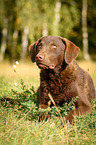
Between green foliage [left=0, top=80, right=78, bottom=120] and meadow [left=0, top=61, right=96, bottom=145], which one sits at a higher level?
green foliage [left=0, top=80, right=78, bottom=120]

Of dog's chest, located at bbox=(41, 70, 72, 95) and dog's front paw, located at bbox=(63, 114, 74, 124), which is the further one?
dog's chest, located at bbox=(41, 70, 72, 95)

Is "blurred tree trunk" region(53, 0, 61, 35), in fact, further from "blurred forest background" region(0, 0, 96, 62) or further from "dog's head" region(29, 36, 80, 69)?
"dog's head" region(29, 36, 80, 69)

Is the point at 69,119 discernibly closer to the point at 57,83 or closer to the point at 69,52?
the point at 57,83

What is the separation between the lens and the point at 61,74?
3514 millimetres

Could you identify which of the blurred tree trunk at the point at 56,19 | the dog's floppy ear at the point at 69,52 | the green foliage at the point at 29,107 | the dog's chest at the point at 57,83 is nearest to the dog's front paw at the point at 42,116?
the green foliage at the point at 29,107

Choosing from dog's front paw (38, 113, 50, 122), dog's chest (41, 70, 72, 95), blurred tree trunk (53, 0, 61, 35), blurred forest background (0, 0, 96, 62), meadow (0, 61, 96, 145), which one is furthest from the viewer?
blurred tree trunk (53, 0, 61, 35)

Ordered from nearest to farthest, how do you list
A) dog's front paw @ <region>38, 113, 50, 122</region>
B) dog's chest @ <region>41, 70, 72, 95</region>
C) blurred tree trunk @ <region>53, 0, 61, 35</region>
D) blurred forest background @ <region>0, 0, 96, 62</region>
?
dog's front paw @ <region>38, 113, 50, 122</region>
dog's chest @ <region>41, 70, 72, 95</region>
blurred forest background @ <region>0, 0, 96, 62</region>
blurred tree trunk @ <region>53, 0, 61, 35</region>

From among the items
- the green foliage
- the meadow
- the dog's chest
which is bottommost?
the meadow

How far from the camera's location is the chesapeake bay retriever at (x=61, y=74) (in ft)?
10.8

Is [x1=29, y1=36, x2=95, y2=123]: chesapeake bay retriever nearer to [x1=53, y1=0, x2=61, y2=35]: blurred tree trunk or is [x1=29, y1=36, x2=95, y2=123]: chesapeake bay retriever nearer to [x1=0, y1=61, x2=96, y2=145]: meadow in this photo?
Result: [x1=0, y1=61, x2=96, y2=145]: meadow

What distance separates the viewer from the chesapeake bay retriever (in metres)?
3.30

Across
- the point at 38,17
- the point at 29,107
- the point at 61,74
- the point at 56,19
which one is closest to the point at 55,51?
the point at 61,74

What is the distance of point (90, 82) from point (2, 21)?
1457 cm

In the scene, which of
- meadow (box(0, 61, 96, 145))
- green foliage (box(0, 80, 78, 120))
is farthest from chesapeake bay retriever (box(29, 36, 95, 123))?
meadow (box(0, 61, 96, 145))
